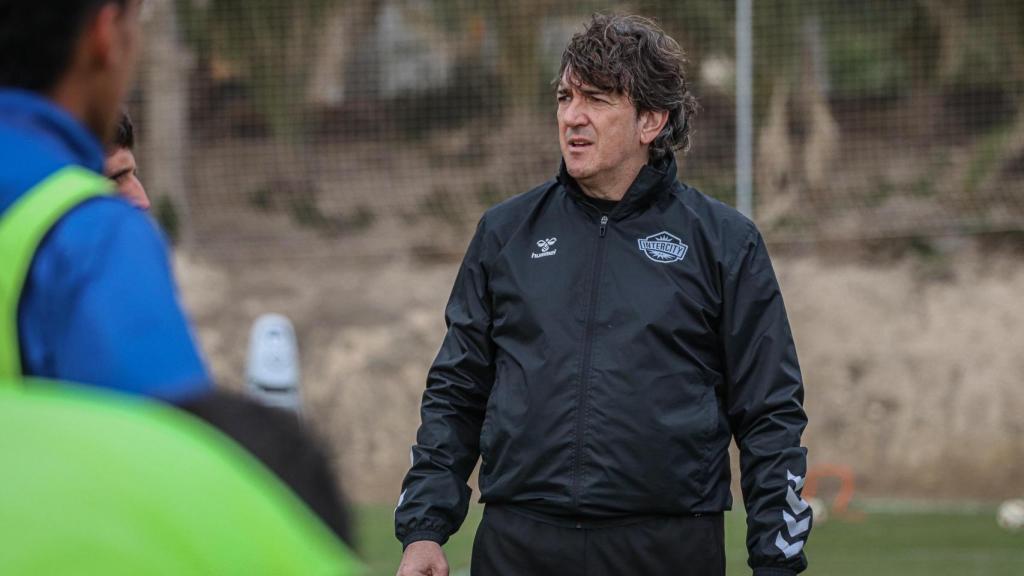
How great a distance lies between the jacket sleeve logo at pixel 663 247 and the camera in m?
4.13

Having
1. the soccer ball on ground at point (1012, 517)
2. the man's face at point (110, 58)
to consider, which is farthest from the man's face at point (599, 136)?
the soccer ball on ground at point (1012, 517)

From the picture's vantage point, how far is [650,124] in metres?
4.38

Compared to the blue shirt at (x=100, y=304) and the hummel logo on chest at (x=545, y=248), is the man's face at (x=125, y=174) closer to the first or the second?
the hummel logo on chest at (x=545, y=248)

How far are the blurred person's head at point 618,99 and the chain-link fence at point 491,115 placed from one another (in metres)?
9.10

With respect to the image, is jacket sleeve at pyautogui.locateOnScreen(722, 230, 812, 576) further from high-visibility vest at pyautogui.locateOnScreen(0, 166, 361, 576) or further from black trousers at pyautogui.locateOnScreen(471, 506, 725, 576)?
high-visibility vest at pyautogui.locateOnScreen(0, 166, 361, 576)

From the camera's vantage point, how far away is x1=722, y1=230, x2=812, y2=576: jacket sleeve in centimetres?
401

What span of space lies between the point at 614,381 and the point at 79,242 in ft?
8.95

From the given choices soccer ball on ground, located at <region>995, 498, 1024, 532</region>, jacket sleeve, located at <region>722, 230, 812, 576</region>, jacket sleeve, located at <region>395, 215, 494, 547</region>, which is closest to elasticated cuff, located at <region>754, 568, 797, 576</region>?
jacket sleeve, located at <region>722, 230, 812, 576</region>

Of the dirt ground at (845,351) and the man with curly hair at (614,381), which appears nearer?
the man with curly hair at (614,381)

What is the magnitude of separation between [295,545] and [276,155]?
1426 cm

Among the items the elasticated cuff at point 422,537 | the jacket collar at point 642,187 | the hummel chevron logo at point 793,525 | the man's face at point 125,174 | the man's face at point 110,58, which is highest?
the man's face at point 110,58

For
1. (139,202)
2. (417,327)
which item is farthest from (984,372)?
(139,202)

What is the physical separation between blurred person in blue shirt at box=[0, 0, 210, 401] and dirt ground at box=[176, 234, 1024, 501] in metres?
10.5

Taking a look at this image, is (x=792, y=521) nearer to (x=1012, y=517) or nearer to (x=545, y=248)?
(x=545, y=248)
